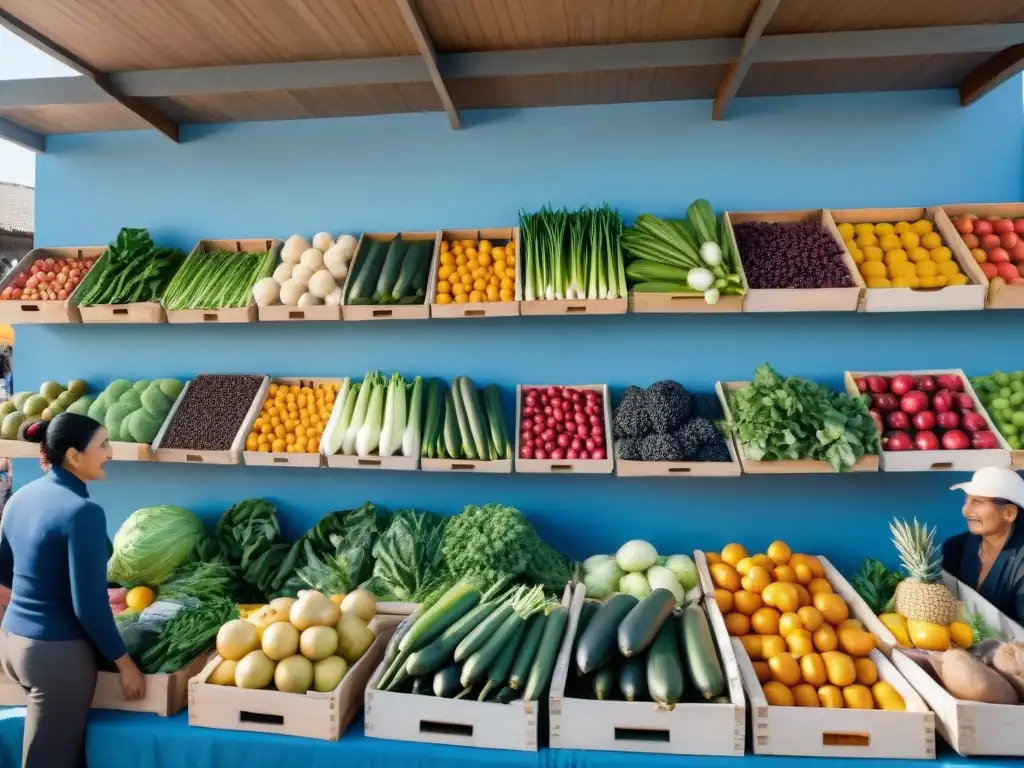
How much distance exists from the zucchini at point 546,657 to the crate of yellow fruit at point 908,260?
2.19 m

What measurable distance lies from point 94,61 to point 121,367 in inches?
72.4

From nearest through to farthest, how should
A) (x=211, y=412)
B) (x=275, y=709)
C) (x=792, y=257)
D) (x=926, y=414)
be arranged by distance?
(x=275, y=709)
(x=926, y=414)
(x=792, y=257)
(x=211, y=412)

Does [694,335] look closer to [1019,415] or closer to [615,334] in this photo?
[615,334]

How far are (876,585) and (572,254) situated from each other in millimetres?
2265

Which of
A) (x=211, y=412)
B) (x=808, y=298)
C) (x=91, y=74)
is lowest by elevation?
(x=211, y=412)

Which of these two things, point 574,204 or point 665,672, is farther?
point 574,204

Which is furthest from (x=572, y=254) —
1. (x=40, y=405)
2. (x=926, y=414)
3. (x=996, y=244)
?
(x=40, y=405)

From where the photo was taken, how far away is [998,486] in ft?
8.80

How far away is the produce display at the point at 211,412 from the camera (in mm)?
3584

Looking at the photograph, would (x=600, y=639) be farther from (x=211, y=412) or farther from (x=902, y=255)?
(x=211, y=412)

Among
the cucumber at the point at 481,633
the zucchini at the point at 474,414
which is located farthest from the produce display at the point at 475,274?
the cucumber at the point at 481,633

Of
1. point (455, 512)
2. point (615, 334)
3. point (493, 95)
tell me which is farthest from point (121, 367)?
point (615, 334)

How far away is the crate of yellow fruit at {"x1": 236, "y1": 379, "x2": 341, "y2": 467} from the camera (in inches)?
136

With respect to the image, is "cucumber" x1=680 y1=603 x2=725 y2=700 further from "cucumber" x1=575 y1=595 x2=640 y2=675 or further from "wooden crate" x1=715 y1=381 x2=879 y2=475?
"wooden crate" x1=715 y1=381 x2=879 y2=475
